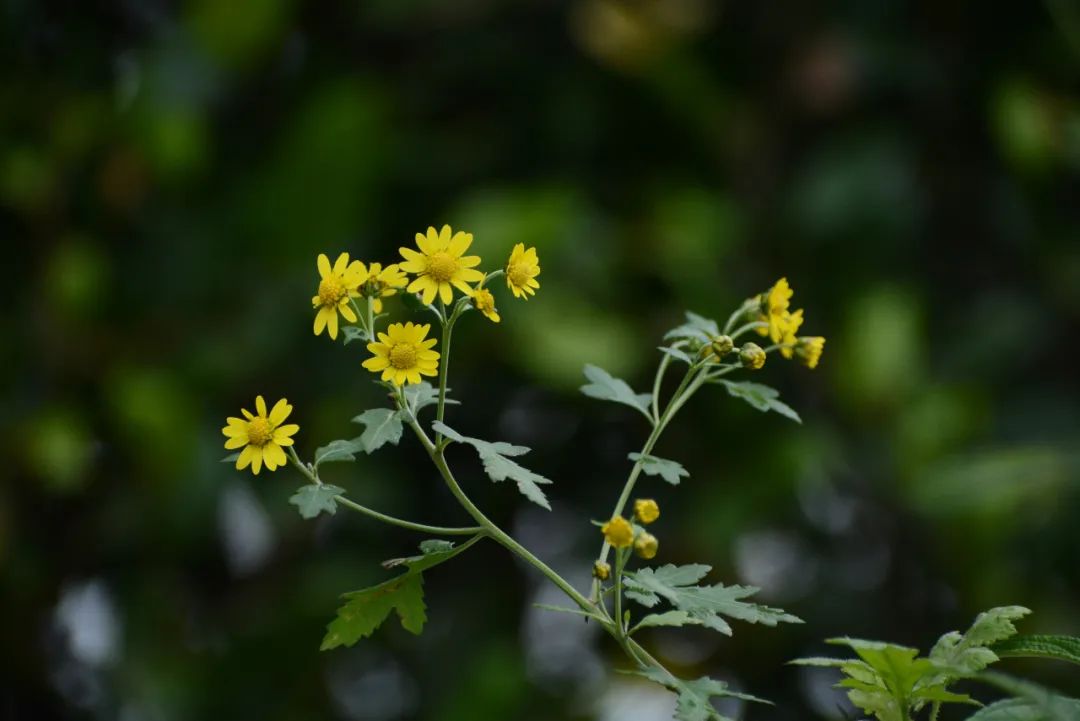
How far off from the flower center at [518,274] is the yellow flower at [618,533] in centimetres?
10

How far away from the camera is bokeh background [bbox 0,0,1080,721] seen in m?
1.82

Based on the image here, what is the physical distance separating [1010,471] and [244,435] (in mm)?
1490

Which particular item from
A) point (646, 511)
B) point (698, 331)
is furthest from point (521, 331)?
point (646, 511)

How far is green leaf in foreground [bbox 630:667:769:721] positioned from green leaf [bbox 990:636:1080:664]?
9 centimetres

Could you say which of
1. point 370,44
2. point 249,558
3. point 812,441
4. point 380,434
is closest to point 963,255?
point 812,441

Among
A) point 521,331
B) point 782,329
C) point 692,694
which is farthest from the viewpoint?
point 521,331

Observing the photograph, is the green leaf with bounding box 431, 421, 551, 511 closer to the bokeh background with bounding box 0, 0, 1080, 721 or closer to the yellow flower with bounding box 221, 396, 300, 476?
the yellow flower with bounding box 221, 396, 300, 476

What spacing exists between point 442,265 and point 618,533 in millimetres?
106

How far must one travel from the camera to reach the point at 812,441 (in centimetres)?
183

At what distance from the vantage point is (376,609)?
398mm

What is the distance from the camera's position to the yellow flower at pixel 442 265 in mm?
389

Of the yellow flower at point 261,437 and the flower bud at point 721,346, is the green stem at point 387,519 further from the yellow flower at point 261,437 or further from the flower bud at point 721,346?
the flower bud at point 721,346

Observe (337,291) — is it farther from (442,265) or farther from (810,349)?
(810,349)

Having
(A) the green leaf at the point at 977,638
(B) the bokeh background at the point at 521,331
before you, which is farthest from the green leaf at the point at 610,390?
(B) the bokeh background at the point at 521,331
